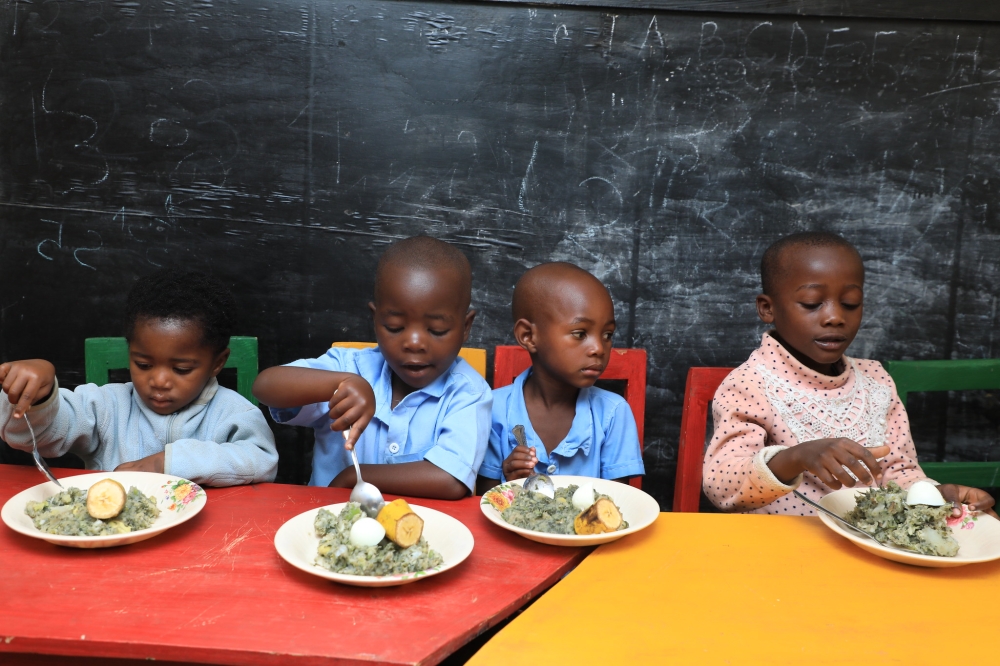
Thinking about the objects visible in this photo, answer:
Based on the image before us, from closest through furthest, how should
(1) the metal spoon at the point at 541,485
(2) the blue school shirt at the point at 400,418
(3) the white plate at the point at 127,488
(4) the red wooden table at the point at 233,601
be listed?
(4) the red wooden table at the point at 233,601 → (3) the white plate at the point at 127,488 → (1) the metal spoon at the point at 541,485 → (2) the blue school shirt at the point at 400,418

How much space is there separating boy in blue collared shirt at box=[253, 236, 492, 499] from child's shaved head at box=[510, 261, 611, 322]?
0.30 m

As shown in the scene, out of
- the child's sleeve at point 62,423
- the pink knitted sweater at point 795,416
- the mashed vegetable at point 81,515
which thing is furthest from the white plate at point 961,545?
the child's sleeve at point 62,423

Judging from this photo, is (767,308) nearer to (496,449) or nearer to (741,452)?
(741,452)

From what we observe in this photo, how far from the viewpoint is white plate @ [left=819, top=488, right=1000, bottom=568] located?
144cm

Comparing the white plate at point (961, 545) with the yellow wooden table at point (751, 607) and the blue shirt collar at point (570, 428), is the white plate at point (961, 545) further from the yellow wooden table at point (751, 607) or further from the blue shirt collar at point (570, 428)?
the blue shirt collar at point (570, 428)

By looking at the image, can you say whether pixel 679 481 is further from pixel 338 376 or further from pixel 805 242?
pixel 338 376

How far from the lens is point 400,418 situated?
2.17 m

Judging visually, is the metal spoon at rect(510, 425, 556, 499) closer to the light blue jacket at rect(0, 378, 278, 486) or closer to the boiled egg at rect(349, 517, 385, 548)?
the boiled egg at rect(349, 517, 385, 548)

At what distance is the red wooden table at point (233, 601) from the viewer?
113 centimetres

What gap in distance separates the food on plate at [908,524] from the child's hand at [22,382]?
1855 mm

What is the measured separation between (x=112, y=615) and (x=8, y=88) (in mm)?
2564

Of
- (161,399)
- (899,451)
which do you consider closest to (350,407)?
(161,399)

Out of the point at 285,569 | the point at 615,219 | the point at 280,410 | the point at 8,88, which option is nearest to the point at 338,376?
the point at 280,410

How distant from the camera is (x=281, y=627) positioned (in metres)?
1.19
